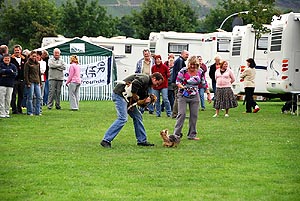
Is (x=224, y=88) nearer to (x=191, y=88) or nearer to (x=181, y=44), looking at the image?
(x=191, y=88)

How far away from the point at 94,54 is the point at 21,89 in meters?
11.9

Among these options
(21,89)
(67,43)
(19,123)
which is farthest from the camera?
(67,43)

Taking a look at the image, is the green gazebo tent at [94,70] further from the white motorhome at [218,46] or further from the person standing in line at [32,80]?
the person standing in line at [32,80]

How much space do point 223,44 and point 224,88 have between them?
1471 cm

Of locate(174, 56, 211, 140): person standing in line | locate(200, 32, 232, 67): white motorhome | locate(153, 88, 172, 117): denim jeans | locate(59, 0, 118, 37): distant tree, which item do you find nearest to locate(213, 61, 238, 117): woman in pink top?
locate(153, 88, 172, 117): denim jeans

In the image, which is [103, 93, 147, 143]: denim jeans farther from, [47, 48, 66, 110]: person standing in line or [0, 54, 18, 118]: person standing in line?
[47, 48, 66, 110]: person standing in line

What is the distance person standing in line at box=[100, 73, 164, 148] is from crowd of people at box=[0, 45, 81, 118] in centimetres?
709

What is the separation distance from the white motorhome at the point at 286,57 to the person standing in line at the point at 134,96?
1287cm

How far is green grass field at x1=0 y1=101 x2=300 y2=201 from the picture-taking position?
10.7m

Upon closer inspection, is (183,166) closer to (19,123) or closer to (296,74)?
(19,123)

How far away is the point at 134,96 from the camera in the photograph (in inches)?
606

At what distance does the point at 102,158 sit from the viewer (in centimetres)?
1400

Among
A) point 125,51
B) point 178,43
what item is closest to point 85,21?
point 125,51

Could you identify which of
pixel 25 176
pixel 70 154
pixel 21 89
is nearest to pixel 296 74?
pixel 21 89
